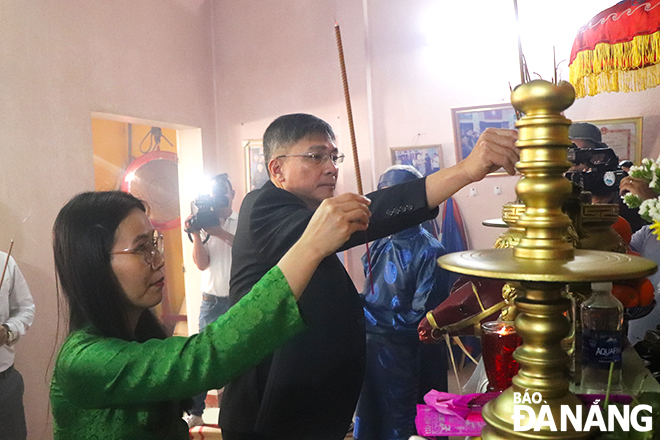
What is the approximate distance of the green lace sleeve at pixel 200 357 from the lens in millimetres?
1010

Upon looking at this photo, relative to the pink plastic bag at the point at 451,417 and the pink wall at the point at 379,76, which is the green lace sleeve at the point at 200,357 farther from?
the pink wall at the point at 379,76

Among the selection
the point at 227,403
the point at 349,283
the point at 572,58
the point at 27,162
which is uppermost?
the point at 572,58

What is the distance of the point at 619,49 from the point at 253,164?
3051 mm

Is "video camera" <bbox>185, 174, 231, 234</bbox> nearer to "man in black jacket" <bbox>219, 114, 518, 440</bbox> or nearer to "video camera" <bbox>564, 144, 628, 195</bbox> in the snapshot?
"man in black jacket" <bbox>219, 114, 518, 440</bbox>

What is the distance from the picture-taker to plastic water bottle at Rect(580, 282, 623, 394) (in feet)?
3.47

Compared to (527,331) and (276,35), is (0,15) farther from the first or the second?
(527,331)

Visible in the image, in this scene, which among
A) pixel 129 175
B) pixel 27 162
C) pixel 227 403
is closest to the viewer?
pixel 227 403

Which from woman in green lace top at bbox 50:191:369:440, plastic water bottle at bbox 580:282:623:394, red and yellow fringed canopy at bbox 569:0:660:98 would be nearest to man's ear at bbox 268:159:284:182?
woman in green lace top at bbox 50:191:369:440

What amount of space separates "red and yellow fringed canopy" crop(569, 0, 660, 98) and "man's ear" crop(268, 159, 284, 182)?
5.49ft

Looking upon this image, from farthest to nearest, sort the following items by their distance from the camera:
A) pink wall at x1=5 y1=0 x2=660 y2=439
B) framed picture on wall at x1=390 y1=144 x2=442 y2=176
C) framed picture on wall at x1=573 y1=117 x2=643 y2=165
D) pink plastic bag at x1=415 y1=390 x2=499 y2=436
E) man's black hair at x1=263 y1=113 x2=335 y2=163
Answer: framed picture on wall at x1=390 y1=144 x2=442 y2=176, framed picture on wall at x1=573 y1=117 x2=643 y2=165, pink wall at x1=5 y1=0 x2=660 y2=439, man's black hair at x1=263 y1=113 x2=335 y2=163, pink plastic bag at x1=415 y1=390 x2=499 y2=436

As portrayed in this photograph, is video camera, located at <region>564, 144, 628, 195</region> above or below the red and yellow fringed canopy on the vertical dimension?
below

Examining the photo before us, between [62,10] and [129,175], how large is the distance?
230 centimetres

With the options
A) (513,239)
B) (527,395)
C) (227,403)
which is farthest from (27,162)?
(527,395)

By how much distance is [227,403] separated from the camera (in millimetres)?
1752
